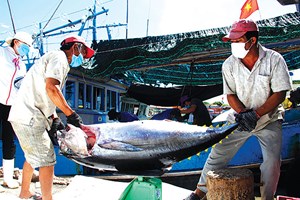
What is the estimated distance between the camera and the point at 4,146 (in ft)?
12.4

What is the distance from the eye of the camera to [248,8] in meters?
5.77

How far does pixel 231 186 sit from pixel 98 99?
7.34 metres

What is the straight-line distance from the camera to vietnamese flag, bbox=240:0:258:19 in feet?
18.9

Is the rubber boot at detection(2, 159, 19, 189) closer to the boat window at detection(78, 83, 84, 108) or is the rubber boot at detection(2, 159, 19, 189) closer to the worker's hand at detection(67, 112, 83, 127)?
the worker's hand at detection(67, 112, 83, 127)

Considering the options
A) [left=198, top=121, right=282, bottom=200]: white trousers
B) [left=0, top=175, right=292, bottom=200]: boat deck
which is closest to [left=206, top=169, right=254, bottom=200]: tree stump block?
[left=198, top=121, right=282, bottom=200]: white trousers

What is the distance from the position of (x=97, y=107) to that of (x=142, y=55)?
3725mm

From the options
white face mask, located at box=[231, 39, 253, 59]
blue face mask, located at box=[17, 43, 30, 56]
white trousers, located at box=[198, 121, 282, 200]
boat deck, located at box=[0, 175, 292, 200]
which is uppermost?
blue face mask, located at box=[17, 43, 30, 56]

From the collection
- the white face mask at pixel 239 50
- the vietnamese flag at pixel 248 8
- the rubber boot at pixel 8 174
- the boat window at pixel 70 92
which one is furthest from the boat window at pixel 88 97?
the white face mask at pixel 239 50

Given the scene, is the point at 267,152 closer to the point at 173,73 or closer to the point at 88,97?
the point at 173,73

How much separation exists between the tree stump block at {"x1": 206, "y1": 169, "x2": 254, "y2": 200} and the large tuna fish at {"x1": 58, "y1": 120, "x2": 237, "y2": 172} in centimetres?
68

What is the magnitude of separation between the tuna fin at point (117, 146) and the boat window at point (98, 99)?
704 cm

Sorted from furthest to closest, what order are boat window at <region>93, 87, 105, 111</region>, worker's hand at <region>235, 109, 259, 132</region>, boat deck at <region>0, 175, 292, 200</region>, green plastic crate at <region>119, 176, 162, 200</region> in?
1. boat window at <region>93, 87, 105, 111</region>
2. boat deck at <region>0, 175, 292, 200</region>
3. worker's hand at <region>235, 109, 259, 132</region>
4. green plastic crate at <region>119, 176, 162, 200</region>

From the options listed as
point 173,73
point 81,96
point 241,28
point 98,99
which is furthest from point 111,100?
point 241,28

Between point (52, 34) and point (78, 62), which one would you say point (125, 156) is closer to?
point (78, 62)
